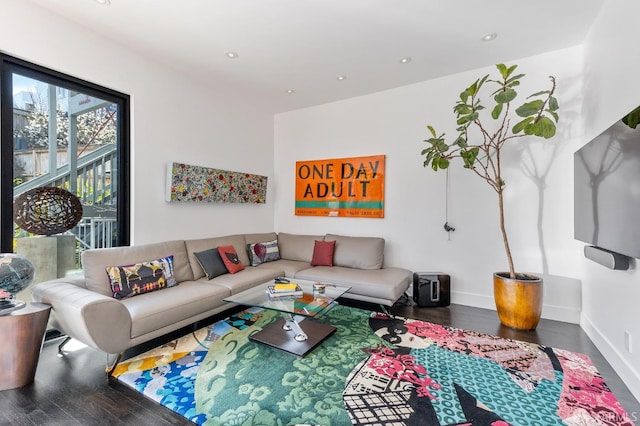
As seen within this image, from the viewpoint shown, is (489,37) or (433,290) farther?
(433,290)

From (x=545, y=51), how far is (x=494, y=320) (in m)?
→ 2.96

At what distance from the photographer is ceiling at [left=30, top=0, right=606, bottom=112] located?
2.38 metres

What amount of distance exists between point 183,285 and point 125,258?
0.58 metres

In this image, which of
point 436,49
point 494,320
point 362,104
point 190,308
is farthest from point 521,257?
point 190,308

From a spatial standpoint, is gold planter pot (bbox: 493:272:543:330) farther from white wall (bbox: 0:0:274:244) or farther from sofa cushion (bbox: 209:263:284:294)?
white wall (bbox: 0:0:274:244)

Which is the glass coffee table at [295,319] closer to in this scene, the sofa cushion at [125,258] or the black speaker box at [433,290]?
the sofa cushion at [125,258]

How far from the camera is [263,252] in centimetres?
403

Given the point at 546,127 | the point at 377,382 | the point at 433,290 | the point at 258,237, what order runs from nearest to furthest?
the point at 377,382, the point at 546,127, the point at 433,290, the point at 258,237

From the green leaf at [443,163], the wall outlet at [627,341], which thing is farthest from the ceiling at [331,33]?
the wall outlet at [627,341]

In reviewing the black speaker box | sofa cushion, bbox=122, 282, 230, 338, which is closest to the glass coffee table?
sofa cushion, bbox=122, 282, 230, 338

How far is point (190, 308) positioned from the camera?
2.50 metres

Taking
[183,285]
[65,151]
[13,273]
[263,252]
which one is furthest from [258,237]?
[13,273]

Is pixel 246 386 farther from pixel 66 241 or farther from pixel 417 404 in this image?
pixel 66 241

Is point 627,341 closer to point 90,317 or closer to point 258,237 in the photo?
point 90,317
